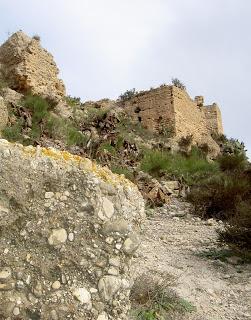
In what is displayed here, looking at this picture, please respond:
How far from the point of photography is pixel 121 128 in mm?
16266

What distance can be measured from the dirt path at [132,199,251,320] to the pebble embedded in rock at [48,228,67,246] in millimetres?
1533

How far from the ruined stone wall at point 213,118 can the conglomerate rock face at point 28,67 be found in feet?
29.1

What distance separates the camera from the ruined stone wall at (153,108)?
1792cm

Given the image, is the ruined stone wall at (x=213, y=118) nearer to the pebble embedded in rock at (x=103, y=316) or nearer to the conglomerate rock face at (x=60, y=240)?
the conglomerate rock face at (x=60, y=240)

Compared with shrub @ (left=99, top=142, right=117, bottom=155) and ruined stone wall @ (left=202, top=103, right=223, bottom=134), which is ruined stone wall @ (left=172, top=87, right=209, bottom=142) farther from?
shrub @ (left=99, top=142, right=117, bottom=155)

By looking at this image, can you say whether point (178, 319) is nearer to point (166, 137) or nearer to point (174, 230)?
point (174, 230)

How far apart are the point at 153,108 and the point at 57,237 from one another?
52.2 ft

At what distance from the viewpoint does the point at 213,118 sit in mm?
22094

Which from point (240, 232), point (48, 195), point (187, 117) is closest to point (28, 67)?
point (187, 117)

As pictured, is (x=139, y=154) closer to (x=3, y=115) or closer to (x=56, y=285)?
(x=3, y=115)

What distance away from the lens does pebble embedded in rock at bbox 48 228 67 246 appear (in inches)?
109

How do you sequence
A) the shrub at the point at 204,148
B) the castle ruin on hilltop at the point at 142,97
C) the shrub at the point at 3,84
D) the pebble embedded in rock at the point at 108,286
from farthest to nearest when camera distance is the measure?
1. the shrub at the point at 204,148
2. the castle ruin on hilltop at the point at 142,97
3. the shrub at the point at 3,84
4. the pebble embedded in rock at the point at 108,286

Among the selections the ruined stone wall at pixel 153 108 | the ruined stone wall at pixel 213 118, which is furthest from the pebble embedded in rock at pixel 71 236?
the ruined stone wall at pixel 213 118

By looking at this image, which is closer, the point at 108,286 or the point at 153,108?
the point at 108,286
